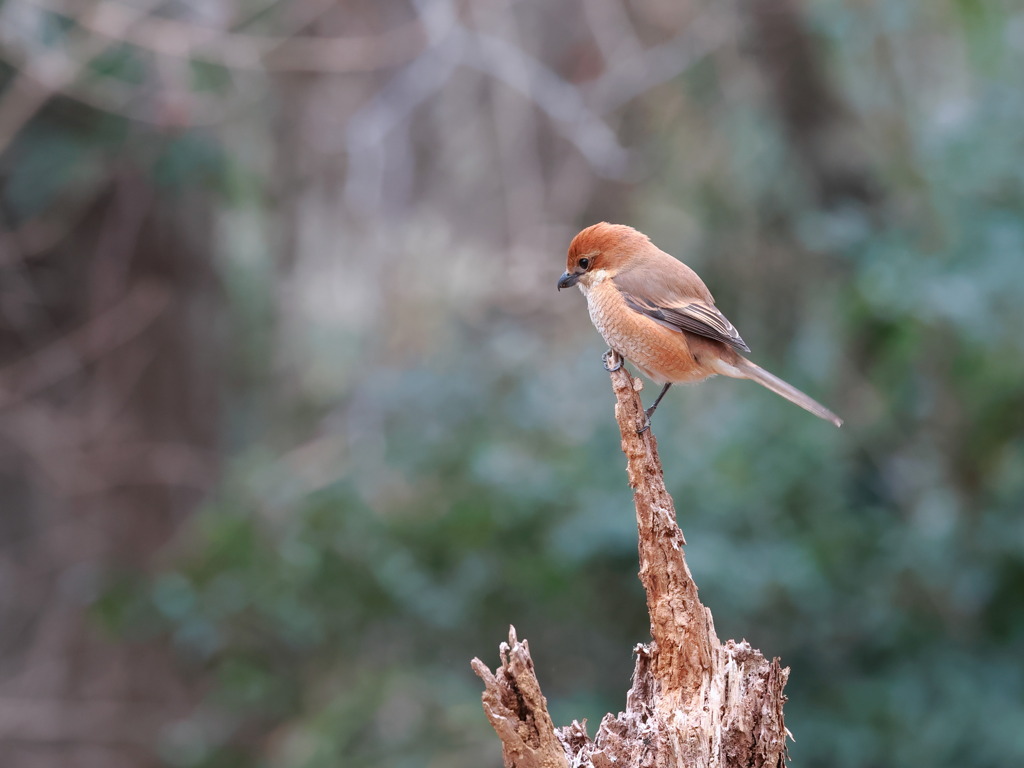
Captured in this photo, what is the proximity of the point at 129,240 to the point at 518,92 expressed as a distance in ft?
7.54

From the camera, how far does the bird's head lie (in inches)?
136

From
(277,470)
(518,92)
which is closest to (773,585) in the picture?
(277,470)

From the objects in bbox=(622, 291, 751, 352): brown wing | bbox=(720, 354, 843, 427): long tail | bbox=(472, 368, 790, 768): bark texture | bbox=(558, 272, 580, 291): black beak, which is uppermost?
bbox=(558, 272, 580, 291): black beak

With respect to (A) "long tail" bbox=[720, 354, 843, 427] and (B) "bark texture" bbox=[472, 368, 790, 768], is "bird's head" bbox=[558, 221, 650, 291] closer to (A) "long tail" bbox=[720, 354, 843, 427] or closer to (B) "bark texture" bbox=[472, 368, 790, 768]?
(A) "long tail" bbox=[720, 354, 843, 427]

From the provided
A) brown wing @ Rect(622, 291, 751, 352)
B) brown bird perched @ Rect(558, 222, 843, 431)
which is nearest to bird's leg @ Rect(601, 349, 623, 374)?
brown bird perched @ Rect(558, 222, 843, 431)

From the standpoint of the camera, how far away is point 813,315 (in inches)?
205

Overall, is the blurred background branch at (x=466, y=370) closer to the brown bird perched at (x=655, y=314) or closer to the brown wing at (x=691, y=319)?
the brown bird perched at (x=655, y=314)

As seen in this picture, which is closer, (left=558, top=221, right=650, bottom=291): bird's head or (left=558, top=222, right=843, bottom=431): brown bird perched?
(left=558, top=222, right=843, bottom=431): brown bird perched

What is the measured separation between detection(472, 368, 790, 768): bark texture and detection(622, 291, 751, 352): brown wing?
73 centimetres

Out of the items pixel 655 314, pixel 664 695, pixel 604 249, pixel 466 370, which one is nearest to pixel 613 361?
pixel 655 314

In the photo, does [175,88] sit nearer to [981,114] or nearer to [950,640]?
[981,114]

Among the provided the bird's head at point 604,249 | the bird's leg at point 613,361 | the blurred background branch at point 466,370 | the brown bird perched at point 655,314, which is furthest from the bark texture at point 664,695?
the blurred background branch at point 466,370

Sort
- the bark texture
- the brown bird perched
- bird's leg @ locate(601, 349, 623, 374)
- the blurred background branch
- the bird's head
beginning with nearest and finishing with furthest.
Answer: the bark texture
bird's leg @ locate(601, 349, 623, 374)
the brown bird perched
the bird's head
the blurred background branch

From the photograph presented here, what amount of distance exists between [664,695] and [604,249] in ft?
4.98
